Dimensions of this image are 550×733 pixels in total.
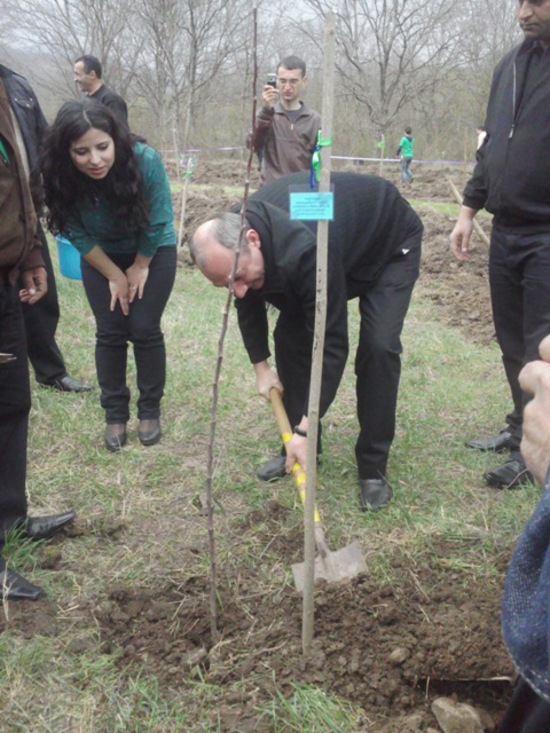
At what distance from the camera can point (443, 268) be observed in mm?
7367

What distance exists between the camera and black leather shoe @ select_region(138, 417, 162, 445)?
3426 millimetres

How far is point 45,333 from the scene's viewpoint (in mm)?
3857

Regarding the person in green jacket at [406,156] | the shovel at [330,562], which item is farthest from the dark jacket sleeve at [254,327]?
the person in green jacket at [406,156]

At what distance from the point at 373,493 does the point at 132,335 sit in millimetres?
1449

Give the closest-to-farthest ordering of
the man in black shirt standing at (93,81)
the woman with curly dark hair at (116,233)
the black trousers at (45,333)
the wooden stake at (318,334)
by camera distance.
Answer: the wooden stake at (318,334), the woman with curly dark hair at (116,233), the black trousers at (45,333), the man in black shirt standing at (93,81)

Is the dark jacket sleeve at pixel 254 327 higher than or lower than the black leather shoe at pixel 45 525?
higher

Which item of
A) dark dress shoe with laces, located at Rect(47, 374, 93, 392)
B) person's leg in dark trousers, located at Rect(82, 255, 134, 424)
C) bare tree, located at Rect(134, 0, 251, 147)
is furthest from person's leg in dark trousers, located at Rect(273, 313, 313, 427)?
bare tree, located at Rect(134, 0, 251, 147)

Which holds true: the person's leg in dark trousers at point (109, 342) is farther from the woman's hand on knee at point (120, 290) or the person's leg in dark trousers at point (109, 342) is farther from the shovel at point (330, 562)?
the shovel at point (330, 562)

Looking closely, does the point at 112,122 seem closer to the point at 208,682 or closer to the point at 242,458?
the point at 242,458

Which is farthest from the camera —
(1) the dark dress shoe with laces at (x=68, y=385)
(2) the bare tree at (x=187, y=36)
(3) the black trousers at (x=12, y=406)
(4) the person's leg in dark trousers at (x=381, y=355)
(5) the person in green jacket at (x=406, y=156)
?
(5) the person in green jacket at (x=406, y=156)

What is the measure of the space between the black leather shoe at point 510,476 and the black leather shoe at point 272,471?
0.95 m

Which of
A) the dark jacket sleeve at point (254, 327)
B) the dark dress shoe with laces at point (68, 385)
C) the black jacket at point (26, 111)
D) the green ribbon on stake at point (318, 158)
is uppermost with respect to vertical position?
the black jacket at point (26, 111)

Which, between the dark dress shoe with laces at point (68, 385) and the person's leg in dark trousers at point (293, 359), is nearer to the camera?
the person's leg in dark trousers at point (293, 359)

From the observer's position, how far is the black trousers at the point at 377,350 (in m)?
2.73
